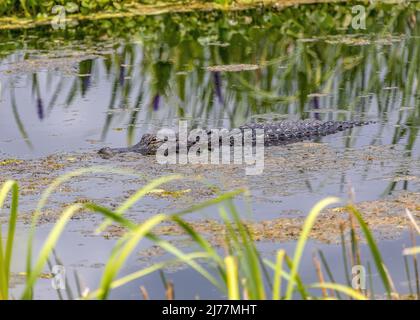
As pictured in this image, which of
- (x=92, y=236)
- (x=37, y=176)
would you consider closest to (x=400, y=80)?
(x=37, y=176)

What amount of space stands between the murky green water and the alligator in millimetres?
160

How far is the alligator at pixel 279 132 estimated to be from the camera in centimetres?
736

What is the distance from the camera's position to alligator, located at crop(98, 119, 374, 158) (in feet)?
24.1

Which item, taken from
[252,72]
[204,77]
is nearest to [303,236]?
[204,77]

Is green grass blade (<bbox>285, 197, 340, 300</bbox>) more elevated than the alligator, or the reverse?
green grass blade (<bbox>285, 197, 340, 300</bbox>)

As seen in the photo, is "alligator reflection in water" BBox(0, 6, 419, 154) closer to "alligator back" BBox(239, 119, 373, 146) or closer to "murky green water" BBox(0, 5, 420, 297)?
"murky green water" BBox(0, 5, 420, 297)

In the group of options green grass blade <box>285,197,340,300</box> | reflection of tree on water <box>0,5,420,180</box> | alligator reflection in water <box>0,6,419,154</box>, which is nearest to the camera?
green grass blade <box>285,197,340,300</box>

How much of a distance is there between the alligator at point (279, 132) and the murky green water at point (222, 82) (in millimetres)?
160

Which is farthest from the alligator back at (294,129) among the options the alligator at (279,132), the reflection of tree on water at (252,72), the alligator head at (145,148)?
the alligator head at (145,148)

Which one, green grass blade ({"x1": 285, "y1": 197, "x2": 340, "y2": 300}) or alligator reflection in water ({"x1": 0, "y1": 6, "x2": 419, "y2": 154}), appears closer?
green grass blade ({"x1": 285, "y1": 197, "x2": 340, "y2": 300})

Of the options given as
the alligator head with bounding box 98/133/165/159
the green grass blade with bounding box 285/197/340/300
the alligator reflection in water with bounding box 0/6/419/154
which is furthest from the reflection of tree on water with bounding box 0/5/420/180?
the green grass blade with bounding box 285/197/340/300

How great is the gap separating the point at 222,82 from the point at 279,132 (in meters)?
2.48

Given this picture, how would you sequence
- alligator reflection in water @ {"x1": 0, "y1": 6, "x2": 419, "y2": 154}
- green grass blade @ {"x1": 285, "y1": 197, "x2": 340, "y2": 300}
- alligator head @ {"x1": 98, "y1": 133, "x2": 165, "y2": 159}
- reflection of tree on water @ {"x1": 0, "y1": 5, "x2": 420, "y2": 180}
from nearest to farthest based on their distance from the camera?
1. green grass blade @ {"x1": 285, "y1": 197, "x2": 340, "y2": 300}
2. alligator head @ {"x1": 98, "y1": 133, "x2": 165, "y2": 159}
3. alligator reflection in water @ {"x1": 0, "y1": 6, "x2": 419, "y2": 154}
4. reflection of tree on water @ {"x1": 0, "y1": 5, "x2": 420, "y2": 180}
